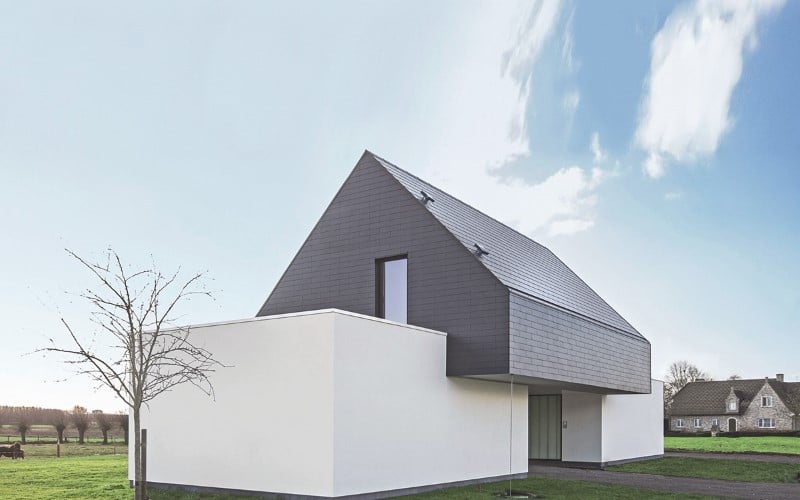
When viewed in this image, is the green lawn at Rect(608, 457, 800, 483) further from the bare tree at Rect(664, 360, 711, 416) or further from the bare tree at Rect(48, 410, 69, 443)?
the bare tree at Rect(664, 360, 711, 416)

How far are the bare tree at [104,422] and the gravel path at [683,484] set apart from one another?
651 inches

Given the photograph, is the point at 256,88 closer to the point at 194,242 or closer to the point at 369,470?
the point at 194,242

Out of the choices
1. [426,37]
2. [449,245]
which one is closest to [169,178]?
[449,245]

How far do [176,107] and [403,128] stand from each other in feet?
19.5

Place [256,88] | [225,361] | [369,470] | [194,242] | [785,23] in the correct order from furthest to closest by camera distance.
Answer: [785,23] < [256,88] < [194,242] < [225,361] < [369,470]

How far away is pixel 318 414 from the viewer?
11.8 m

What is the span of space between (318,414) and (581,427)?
12.0 m

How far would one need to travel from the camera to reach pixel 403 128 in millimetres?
20125

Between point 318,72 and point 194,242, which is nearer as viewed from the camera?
point 194,242

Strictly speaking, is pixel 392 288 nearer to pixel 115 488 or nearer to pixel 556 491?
pixel 556 491

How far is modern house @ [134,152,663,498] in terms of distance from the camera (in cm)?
1209

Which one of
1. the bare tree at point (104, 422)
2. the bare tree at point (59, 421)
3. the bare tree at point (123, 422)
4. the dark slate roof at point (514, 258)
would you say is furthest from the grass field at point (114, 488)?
the bare tree at point (123, 422)

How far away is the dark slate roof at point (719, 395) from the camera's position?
52.4 metres

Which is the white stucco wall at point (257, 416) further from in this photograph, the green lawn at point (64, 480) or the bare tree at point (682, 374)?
the bare tree at point (682, 374)
